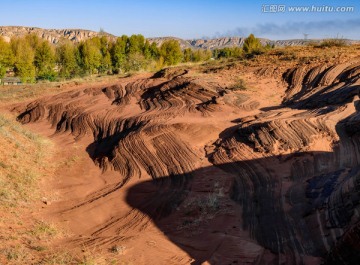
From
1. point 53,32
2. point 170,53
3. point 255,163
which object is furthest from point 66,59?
point 53,32

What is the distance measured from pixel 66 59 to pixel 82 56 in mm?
2052

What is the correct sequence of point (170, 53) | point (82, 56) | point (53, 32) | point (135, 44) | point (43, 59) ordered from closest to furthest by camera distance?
point (43, 59), point (82, 56), point (135, 44), point (170, 53), point (53, 32)

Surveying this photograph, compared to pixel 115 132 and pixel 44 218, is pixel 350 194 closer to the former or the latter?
pixel 44 218

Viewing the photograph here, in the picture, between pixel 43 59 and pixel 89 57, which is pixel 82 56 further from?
pixel 43 59

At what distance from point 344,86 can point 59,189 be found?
36.0 feet

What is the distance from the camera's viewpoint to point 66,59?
44.2m

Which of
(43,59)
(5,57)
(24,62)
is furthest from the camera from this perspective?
(43,59)

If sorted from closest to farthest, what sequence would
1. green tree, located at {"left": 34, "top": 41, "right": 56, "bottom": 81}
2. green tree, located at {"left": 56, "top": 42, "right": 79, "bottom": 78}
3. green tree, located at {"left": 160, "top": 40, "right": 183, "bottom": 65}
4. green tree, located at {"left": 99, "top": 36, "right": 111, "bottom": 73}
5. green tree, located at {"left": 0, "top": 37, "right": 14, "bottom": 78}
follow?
green tree, located at {"left": 0, "top": 37, "right": 14, "bottom": 78} → green tree, located at {"left": 34, "top": 41, "right": 56, "bottom": 81} → green tree, located at {"left": 56, "top": 42, "right": 79, "bottom": 78} → green tree, located at {"left": 99, "top": 36, "right": 111, "bottom": 73} → green tree, located at {"left": 160, "top": 40, "right": 183, "bottom": 65}

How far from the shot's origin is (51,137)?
17.3m

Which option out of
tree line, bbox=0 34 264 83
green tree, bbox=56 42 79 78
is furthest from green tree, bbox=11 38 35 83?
green tree, bbox=56 42 79 78

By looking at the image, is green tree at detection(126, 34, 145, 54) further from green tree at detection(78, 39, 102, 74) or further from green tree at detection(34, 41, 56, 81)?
green tree at detection(34, 41, 56, 81)

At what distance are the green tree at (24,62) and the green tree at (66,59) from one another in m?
4.90

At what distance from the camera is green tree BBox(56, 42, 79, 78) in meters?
44.1

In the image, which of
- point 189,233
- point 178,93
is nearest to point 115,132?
point 178,93
